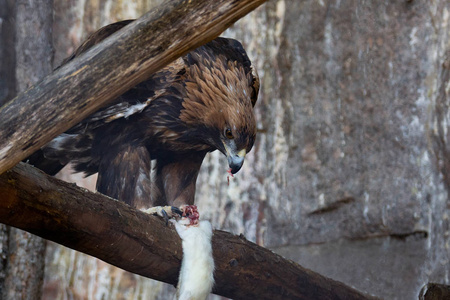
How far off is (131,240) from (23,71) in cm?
205

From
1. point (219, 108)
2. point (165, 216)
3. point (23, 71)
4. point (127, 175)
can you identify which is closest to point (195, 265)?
point (165, 216)

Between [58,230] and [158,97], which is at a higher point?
[158,97]

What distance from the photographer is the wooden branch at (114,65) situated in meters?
1.86

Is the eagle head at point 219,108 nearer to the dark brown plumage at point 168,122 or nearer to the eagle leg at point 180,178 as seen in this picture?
the dark brown plumage at point 168,122

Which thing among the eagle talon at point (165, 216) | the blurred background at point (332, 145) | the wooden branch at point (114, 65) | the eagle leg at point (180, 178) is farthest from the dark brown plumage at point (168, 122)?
the wooden branch at point (114, 65)

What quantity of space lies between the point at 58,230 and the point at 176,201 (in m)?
1.50

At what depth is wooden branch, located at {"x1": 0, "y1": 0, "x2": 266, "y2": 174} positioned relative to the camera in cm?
186

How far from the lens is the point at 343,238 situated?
13.9 ft

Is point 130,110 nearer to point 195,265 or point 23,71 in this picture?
point 195,265

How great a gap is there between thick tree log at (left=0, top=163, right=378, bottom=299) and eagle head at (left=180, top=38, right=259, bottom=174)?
0.60m

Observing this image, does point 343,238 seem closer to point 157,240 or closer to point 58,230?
point 157,240

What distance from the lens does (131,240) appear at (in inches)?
93.7

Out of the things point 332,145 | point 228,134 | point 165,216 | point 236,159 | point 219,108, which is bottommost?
point 165,216

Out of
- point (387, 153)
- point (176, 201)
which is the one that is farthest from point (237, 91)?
point (387, 153)
